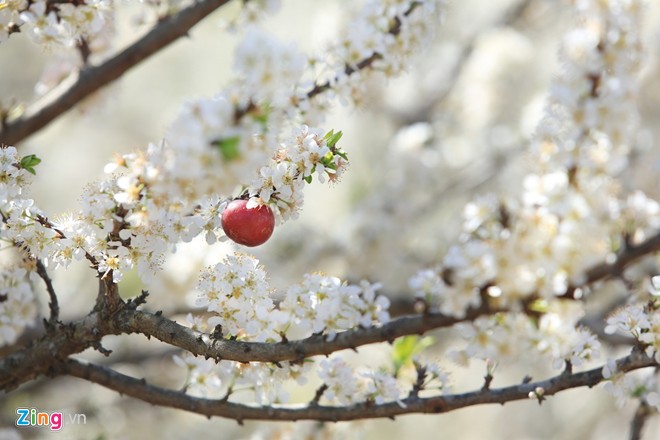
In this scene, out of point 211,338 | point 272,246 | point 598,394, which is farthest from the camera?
point 598,394

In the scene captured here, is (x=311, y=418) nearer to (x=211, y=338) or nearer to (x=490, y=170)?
(x=211, y=338)

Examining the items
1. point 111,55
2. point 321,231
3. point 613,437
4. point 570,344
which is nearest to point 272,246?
point 321,231

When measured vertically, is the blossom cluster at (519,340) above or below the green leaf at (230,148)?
above

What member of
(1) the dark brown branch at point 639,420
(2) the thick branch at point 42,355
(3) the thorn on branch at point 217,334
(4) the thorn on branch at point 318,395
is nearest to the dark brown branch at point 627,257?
(1) the dark brown branch at point 639,420

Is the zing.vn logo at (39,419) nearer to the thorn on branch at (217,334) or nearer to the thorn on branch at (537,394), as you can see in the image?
the thorn on branch at (217,334)

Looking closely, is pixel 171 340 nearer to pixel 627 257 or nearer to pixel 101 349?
pixel 101 349

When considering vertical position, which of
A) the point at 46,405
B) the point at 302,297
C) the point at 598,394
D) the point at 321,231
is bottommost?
the point at 302,297
